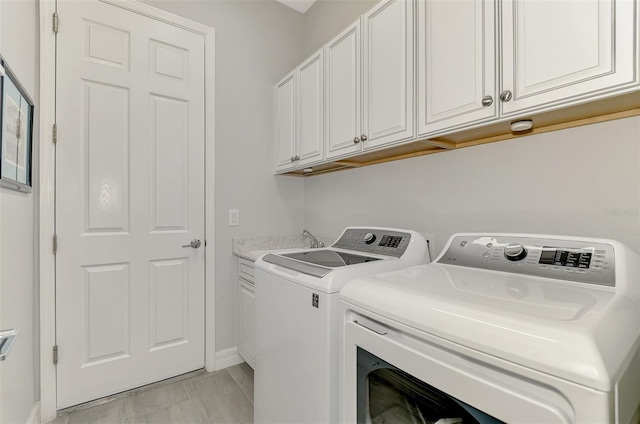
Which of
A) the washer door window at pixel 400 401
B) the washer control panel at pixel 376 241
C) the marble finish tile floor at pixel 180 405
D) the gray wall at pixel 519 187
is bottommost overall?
the marble finish tile floor at pixel 180 405

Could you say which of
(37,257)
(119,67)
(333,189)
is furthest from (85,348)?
(333,189)

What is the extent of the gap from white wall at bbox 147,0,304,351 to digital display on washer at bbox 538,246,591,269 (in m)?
1.86

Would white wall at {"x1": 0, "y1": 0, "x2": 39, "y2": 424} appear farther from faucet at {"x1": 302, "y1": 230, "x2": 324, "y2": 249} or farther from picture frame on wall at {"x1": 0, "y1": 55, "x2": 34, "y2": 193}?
faucet at {"x1": 302, "y1": 230, "x2": 324, "y2": 249}

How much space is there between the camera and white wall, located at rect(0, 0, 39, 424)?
4.10 ft

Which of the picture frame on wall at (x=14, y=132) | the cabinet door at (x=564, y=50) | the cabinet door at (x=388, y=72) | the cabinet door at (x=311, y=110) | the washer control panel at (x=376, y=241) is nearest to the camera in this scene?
the cabinet door at (x=564, y=50)

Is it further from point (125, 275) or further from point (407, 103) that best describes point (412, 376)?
point (125, 275)

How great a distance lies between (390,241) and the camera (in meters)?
1.57

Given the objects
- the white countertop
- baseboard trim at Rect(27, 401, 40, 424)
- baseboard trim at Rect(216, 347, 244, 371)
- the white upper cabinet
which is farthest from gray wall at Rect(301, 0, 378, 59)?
baseboard trim at Rect(27, 401, 40, 424)

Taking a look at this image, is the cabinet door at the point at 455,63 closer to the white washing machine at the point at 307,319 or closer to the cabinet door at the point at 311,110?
the white washing machine at the point at 307,319

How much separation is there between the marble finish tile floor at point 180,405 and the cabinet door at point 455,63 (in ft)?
6.12

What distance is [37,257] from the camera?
1699 mm

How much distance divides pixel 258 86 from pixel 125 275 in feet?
5.53

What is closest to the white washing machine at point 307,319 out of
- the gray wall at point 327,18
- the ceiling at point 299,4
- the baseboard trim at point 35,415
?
the baseboard trim at point 35,415

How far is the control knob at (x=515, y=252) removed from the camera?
1068mm
